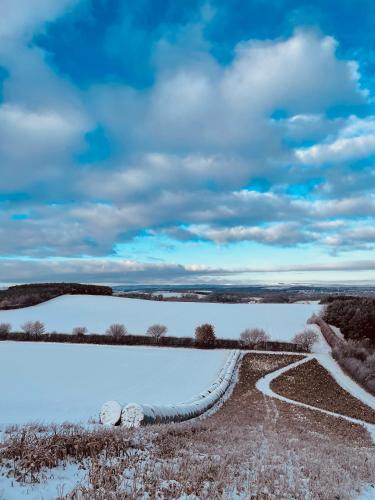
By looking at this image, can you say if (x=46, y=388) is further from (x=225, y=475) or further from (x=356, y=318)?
(x=356, y=318)

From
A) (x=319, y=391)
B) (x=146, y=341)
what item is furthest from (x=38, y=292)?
(x=319, y=391)

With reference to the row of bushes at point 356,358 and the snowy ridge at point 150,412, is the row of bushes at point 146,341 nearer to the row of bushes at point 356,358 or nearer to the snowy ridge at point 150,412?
the row of bushes at point 356,358

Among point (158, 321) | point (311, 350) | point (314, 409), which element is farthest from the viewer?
point (158, 321)

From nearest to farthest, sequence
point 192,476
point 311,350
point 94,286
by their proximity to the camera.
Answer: point 192,476, point 311,350, point 94,286

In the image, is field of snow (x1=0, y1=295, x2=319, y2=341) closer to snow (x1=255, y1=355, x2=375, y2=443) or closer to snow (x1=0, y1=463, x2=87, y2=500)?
snow (x1=255, y1=355, x2=375, y2=443)

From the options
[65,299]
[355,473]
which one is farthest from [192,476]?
[65,299]

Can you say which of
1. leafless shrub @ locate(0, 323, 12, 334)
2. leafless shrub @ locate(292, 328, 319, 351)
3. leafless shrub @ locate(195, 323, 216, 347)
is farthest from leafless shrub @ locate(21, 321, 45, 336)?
leafless shrub @ locate(292, 328, 319, 351)

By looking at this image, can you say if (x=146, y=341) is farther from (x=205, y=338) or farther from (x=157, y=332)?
(x=205, y=338)
